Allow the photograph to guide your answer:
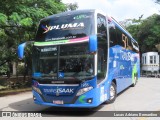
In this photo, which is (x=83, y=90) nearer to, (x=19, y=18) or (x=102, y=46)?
(x=102, y=46)

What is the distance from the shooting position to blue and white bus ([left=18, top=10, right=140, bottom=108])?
9.78 meters

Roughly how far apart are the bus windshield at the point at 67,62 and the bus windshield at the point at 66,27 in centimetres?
43

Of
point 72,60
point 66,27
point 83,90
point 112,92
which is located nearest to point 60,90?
point 83,90

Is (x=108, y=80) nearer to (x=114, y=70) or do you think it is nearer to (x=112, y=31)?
(x=114, y=70)

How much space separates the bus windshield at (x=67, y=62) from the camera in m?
9.83

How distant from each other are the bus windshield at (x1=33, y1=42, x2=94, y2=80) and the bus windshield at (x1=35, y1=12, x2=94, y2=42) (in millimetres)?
430

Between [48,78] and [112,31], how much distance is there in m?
3.81

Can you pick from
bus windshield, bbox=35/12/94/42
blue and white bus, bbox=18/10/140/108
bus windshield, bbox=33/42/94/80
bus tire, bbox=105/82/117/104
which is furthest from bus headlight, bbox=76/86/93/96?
bus tire, bbox=105/82/117/104

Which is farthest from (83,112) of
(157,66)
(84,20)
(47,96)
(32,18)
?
(157,66)

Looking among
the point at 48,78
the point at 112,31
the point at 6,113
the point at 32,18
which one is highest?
the point at 32,18

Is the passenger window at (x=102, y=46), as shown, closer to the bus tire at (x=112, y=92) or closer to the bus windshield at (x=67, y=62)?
the bus windshield at (x=67, y=62)

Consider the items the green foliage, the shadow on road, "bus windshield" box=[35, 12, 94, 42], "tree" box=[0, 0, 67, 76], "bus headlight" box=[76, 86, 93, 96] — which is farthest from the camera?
the green foliage

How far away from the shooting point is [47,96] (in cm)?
1021

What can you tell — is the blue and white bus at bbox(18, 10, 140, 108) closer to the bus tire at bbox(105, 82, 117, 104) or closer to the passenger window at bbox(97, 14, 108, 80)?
the passenger window at bbox(97, 14, 108, 80)
